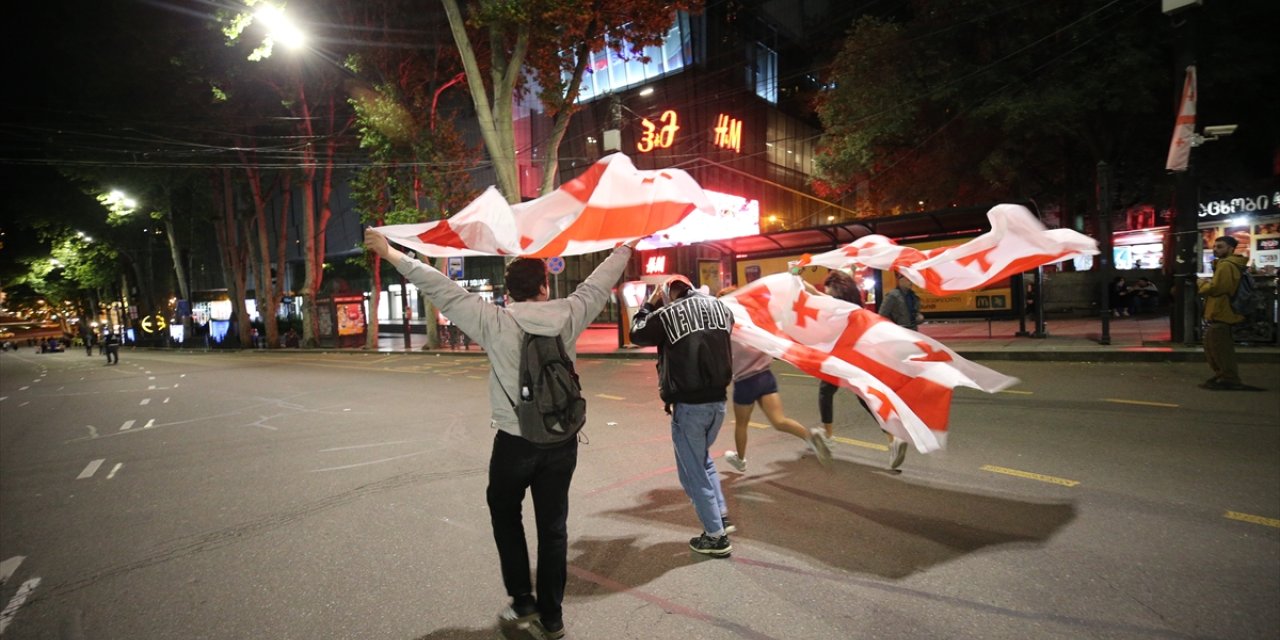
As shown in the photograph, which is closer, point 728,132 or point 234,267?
point 728,132

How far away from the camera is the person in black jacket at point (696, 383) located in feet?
13.2

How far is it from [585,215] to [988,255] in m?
3.31

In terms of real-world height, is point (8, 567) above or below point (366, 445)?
below

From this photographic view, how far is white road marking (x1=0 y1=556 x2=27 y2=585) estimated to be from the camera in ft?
14.3

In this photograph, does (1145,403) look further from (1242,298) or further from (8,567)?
(8,567)

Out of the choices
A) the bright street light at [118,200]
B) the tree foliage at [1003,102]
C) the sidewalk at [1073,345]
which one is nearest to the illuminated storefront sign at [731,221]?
the tree foliage at [1003,102]

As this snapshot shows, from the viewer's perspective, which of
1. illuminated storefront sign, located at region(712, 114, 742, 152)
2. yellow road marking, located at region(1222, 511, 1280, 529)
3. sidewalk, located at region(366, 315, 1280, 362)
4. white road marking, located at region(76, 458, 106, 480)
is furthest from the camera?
illuminated storefront sign, located at region(712, 114, 742, 152)

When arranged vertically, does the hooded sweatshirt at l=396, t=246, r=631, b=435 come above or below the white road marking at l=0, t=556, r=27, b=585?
above

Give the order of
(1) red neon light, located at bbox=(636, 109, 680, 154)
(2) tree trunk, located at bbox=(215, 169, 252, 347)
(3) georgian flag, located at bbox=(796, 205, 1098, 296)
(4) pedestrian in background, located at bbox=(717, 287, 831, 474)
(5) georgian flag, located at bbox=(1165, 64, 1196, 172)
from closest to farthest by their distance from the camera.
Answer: (3) georgian flag, located at bbox=(796, 205, 1098, 296), (4) pedestrian in background, located at bbox=(717, 287, 831, 474), (5) georgian flag, located at bbox=(1165, 64, 1196, 172), (1) red neon light, located at bbox=(636, 109, 680, 154), (2) tree trunk, located at bbox=(215, 169, 252, 347)

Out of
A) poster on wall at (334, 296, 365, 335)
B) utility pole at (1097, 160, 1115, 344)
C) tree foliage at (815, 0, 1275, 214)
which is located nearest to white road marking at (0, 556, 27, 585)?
utility pole at (1097, 160, 1115, 344)

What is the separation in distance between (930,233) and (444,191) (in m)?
16.1

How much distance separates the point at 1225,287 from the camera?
27.1 ft

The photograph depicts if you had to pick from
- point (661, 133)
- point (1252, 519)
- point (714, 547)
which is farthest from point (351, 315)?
point (1252, 519)

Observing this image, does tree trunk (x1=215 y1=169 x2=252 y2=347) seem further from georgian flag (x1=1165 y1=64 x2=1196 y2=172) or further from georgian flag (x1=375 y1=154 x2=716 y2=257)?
georgian flag (x1=1165 y1=64 x2=1196 y2=172)
